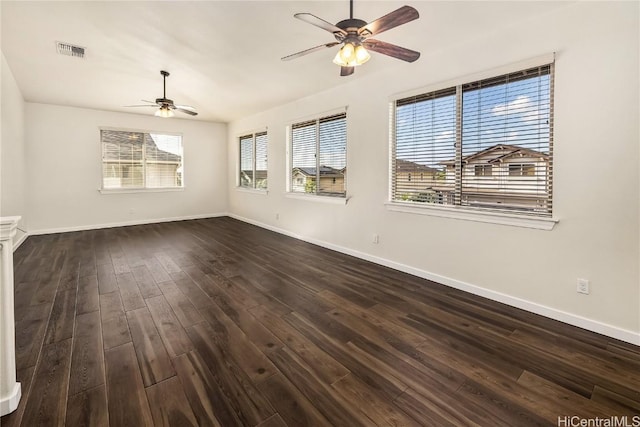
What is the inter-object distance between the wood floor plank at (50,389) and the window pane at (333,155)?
12.2 ft

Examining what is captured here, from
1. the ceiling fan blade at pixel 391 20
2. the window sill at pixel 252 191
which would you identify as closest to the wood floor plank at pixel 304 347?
the ceiling fan blade at pixel 391 20

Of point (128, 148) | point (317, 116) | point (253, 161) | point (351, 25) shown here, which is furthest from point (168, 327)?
point (128, 148)

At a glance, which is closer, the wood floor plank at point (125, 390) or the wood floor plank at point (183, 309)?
the wood floor plank at point (125, 390)

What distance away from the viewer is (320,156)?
5.20 meters

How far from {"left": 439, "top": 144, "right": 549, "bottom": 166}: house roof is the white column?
364 centimetres

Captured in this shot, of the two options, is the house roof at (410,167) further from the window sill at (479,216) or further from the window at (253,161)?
the window at (253,161)

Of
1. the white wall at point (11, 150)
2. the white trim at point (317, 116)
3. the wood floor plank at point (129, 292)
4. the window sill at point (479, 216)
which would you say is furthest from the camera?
the white trim at point (317, 116)

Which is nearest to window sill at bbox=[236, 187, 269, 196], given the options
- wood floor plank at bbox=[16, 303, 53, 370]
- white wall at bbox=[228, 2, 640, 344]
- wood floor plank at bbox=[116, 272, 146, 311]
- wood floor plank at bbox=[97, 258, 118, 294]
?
wood floor plank at bbox=[97, 258, 118, 294]

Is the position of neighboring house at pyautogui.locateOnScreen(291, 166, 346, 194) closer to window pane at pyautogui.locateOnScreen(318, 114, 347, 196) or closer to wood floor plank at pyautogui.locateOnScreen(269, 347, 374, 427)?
window pane at pyautogui.locateOnScreen(318, 114, 347, 196)

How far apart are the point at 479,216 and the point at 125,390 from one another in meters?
3.29

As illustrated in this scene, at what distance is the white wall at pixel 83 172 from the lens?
5.90 meters

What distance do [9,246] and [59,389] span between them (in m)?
0.88

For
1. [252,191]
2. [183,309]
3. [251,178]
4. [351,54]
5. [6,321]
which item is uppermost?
[351,54]

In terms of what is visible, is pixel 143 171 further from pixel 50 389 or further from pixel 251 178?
pixel 50 389
